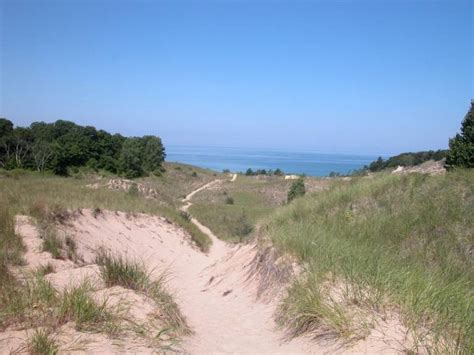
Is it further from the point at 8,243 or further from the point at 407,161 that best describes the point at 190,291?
the point at 407,161

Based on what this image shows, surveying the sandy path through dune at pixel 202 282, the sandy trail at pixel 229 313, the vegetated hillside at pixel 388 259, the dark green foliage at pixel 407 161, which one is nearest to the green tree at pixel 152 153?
the dark green foliage at pixel 407 161

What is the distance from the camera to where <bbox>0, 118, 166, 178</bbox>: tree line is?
66.8m

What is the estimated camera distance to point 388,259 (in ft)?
23.1

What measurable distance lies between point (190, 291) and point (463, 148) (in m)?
13.4

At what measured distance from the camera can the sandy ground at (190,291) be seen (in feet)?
16.0

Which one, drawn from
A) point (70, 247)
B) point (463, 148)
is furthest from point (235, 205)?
point (70, 247)

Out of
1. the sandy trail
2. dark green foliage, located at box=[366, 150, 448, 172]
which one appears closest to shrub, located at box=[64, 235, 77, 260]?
the sandy trail

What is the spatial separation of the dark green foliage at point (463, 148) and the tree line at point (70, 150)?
200ft

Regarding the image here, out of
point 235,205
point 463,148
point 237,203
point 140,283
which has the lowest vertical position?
point 237,203

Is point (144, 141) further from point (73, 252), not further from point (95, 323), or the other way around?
point (95, 323)

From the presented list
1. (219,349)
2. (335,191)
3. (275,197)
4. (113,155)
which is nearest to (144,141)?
(113,155)

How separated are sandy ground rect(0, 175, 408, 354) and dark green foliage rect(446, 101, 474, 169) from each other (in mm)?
10335

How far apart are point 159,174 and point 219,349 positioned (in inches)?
3310

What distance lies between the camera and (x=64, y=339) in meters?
4.30
